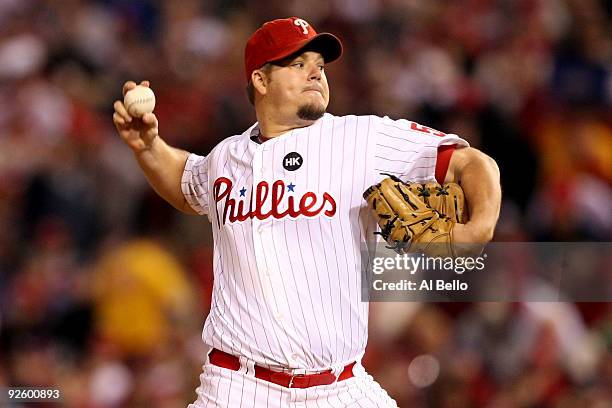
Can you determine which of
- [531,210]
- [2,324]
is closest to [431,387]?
[531,210]

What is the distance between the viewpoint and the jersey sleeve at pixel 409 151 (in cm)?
293

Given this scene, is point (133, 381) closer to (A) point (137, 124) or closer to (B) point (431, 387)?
(B) point (431, 387)

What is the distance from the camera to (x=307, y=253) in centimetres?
293

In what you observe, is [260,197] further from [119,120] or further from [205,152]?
[205,152]

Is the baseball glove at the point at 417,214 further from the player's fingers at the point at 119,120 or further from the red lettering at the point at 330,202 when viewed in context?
the player's fingers at the point at 119,120

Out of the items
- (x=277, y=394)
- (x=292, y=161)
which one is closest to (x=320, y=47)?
(x=292, y=161)

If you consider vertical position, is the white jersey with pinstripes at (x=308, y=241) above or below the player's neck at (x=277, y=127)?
below

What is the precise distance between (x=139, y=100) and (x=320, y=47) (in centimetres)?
58

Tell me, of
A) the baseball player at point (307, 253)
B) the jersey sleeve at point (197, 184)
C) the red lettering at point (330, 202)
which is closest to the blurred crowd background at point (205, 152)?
the jersey sleeve at point (197, 184)

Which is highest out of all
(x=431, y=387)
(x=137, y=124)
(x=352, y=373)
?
(x=137, y=124)

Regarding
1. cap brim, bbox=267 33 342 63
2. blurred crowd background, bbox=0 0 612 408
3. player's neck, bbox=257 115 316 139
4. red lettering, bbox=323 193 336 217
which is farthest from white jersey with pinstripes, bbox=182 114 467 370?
blurred crowd background, bbox=0 0 612 408

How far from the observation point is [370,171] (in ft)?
9.71

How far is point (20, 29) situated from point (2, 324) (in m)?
2.18

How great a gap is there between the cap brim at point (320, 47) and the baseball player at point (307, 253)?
159mm
